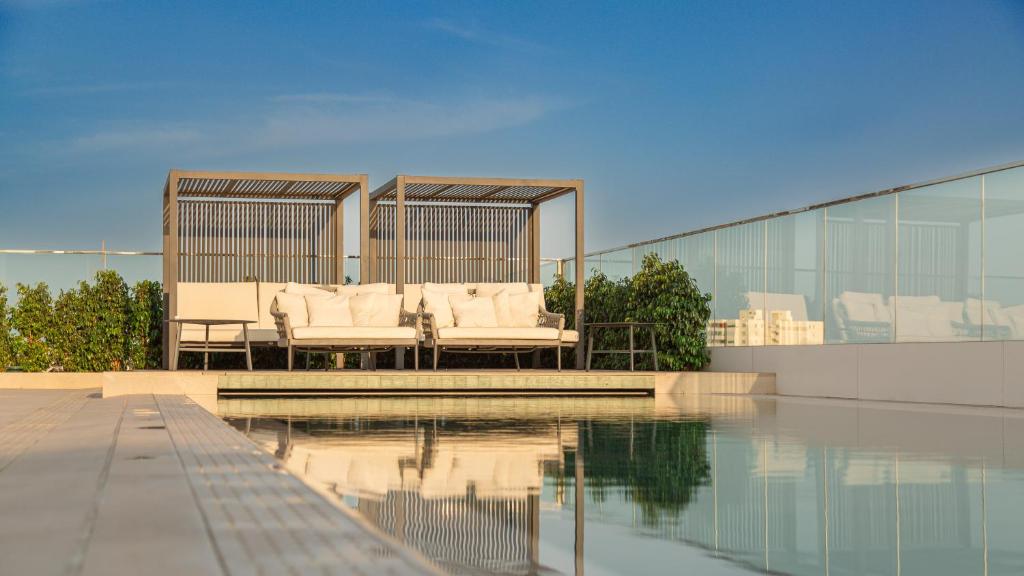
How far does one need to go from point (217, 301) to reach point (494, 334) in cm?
281

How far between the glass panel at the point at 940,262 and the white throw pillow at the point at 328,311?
4677 millimetres

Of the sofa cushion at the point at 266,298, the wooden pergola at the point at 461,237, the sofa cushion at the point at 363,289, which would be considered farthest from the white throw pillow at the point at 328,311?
the wooden pergola at the point at 461,237

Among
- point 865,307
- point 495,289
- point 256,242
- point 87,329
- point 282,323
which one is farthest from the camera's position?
point 256,242

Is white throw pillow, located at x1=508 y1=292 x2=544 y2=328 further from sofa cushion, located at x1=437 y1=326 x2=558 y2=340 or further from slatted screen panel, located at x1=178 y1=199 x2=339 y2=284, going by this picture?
slatted screen panel, located at x1=178 y1=199 x2=339 y2=284

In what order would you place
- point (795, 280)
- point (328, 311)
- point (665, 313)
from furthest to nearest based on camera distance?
point (665, 313), point (328, 311), point (795, 280)

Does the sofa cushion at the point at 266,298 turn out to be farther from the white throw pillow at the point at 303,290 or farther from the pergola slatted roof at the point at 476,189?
the pergola slatted roof at the point at 476,189

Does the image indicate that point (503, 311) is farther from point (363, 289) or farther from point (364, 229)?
point (364, 229)

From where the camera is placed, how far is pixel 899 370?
862 cm

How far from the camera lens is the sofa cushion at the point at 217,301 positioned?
1052 centimetres

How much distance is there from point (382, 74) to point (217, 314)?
8728 mm

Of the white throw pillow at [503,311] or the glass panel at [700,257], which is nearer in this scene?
the white throw pillow at [503,311]

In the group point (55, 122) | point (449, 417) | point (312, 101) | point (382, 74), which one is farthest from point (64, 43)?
point (449, 417)

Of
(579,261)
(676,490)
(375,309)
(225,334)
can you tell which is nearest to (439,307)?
(375,309)

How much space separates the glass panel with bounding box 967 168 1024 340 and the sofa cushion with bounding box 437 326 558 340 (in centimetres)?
363
